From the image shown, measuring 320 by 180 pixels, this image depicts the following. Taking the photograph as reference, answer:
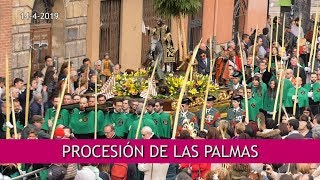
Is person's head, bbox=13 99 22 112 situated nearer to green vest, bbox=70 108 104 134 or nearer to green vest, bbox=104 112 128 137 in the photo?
green vest, bbox=70 108 104 134

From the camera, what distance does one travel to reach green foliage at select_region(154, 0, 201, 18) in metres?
33.3

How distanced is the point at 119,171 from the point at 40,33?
13.2m

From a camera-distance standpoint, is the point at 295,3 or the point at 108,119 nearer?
the point at 108,119

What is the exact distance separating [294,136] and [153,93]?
692 cm

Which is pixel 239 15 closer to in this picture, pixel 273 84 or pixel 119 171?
pixel 273 84

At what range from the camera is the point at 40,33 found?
115 ft

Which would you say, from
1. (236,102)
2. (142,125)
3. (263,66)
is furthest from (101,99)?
(263,66)

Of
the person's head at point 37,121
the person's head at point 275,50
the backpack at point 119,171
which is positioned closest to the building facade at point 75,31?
the person's head at point 275,50

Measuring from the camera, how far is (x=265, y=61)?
33.3 m

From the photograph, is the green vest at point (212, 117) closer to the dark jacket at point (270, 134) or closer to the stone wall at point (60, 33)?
the dark jacket at point (270, 134)

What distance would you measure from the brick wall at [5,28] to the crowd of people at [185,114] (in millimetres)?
1822

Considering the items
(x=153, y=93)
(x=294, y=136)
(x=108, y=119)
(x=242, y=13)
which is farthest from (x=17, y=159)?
(x=242, y=13)

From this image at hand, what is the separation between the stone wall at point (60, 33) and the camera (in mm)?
33781

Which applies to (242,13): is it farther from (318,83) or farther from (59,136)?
(59,136)
